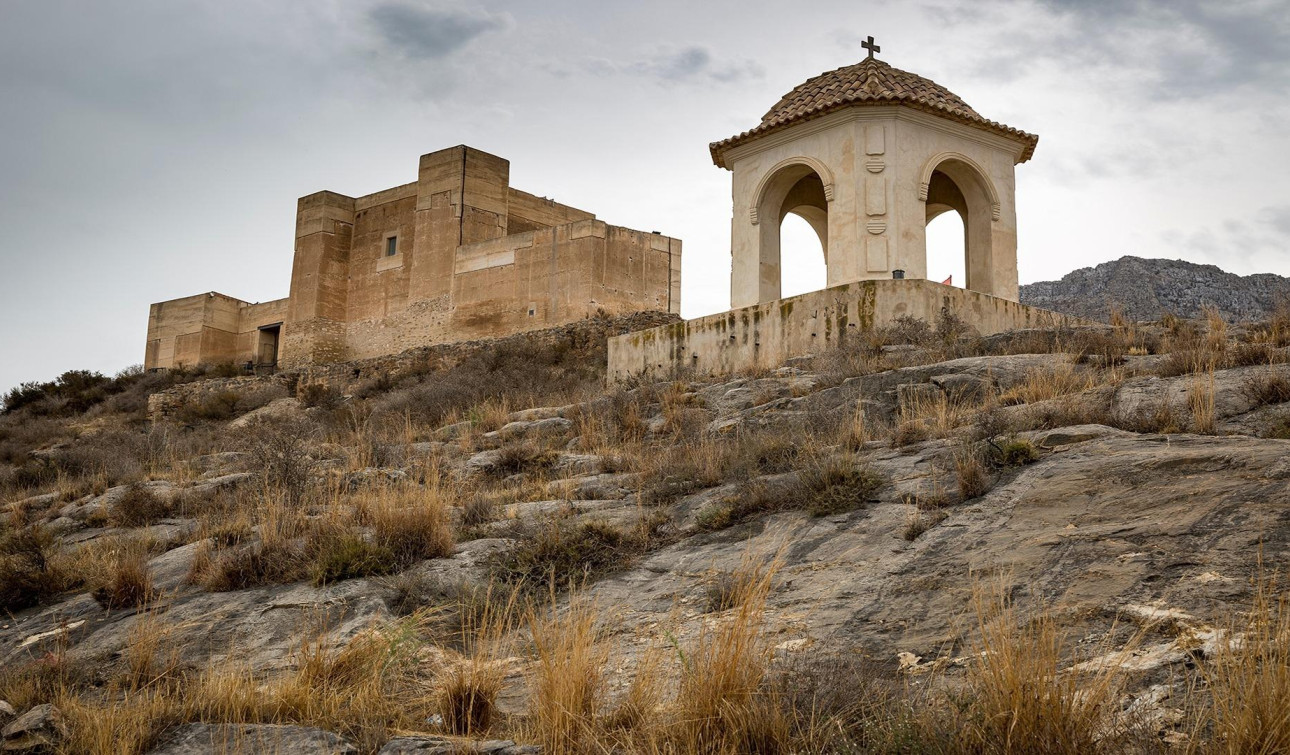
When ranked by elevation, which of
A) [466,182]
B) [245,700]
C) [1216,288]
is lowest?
[245,700]

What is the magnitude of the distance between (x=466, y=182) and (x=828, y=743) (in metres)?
26.7

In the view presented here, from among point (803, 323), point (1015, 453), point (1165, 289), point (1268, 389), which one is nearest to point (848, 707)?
point (1015, 453)

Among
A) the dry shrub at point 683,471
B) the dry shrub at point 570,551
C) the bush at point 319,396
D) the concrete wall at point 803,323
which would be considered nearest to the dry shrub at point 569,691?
the dry shrub at point 570,551

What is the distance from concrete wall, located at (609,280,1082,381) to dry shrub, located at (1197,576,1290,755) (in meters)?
9.38

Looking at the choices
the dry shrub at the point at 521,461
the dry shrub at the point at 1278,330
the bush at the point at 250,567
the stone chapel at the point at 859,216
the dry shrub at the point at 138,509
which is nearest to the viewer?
the bush at the point at 250,567

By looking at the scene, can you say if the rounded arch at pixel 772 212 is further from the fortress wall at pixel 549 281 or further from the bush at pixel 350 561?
the fortress wall at pixel 549 281

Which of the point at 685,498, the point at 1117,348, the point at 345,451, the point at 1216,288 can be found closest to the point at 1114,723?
the point at 685,498

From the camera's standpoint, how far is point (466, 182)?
28.7 metres

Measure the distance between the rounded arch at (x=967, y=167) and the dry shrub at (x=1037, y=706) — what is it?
37.5 ft

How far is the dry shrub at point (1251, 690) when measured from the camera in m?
2.76

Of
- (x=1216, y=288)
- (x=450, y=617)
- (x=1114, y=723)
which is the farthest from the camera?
(x=1216, y=288)

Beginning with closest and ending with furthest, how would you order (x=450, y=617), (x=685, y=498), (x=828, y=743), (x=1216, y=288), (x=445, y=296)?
(x=828, y=743)
(x=450, y=617)
(x=685, y=498)
(x=1216, y=288)
(x=445, y=296)

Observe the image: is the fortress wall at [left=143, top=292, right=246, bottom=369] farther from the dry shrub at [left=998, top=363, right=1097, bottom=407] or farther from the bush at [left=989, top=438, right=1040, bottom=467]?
the bush at [left=989, top=438, right=1040, bottom=467]

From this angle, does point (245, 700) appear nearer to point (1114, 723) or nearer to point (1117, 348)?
point (1114, 723)
